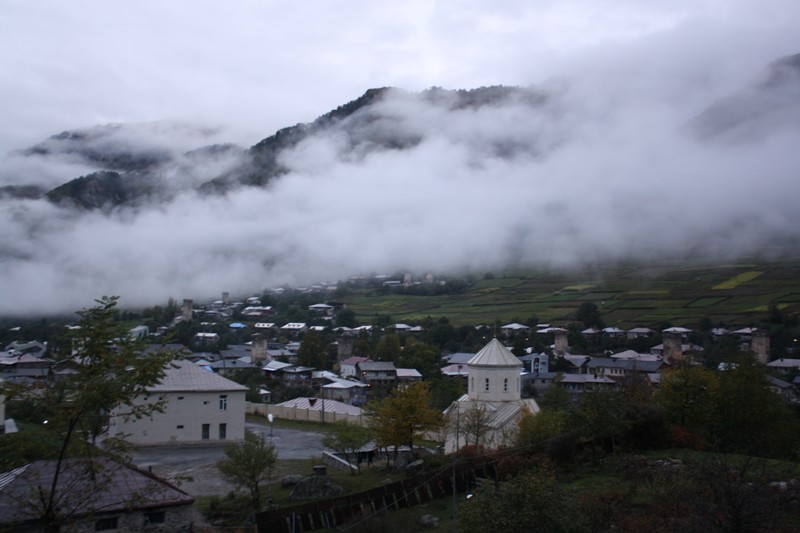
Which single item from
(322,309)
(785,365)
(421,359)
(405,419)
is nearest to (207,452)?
(405,419)

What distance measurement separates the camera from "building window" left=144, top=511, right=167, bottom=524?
15820mm

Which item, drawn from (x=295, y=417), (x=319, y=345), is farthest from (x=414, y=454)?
(x=319, y=345)

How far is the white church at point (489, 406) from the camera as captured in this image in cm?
3053

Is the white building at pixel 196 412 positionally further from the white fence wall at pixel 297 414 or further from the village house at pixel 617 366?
the village house at pixel 617 366

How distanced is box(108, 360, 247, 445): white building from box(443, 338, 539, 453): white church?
11586mm

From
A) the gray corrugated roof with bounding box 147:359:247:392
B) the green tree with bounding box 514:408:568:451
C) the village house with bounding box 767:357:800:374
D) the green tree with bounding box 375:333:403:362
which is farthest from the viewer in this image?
the green tree with bounding box 375:333:403:362

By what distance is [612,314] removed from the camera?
96.9m

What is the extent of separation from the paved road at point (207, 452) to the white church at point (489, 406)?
6.88 meters

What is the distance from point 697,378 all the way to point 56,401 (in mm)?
24710

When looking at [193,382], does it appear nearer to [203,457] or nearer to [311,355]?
[203,457]

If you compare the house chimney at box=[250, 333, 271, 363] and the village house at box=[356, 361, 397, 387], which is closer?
the village house at box=[356, 361, 397, 387]

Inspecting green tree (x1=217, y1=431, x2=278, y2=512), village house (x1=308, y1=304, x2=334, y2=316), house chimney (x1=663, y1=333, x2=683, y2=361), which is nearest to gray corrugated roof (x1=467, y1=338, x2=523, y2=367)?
green tree (x1=217, y1=431, x2=278, y2=512)

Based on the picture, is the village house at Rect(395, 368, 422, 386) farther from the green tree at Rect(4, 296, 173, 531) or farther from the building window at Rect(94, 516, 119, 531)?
the green tree at Rect(4, 296, 173, 531)

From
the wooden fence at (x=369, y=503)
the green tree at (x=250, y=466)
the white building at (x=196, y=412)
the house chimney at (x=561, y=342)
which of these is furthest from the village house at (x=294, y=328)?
the wooden fence at (x=369, y=503)
